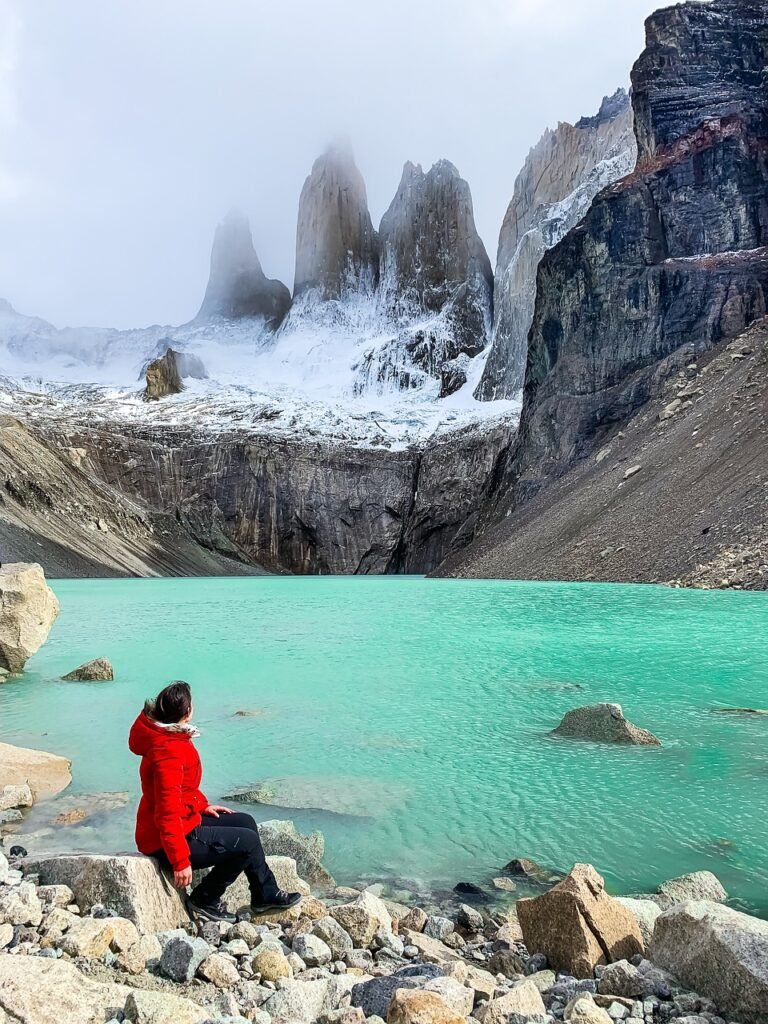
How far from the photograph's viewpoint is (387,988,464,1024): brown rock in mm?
2900

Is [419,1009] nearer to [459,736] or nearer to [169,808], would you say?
[169,808]

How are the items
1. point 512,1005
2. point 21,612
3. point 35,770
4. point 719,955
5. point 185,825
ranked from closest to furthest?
point 512,1005 → point 719,955 → point 185,825 → point 35,770 → point 21,612

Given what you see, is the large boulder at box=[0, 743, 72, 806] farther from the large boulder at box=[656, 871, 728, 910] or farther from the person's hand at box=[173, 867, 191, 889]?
the large boulder at box=[656, 871, 728, 910]

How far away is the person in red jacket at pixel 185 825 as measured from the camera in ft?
14.1

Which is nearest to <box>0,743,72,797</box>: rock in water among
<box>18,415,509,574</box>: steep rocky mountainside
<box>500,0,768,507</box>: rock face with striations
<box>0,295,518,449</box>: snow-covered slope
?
<box>500,0,768,507</box>: rock face with striations

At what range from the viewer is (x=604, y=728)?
28.6 ft

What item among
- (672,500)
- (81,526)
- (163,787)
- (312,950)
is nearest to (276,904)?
(312,950)

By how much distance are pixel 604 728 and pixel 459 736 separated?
5.49ft

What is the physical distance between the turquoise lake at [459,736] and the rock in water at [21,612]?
1.81 ft

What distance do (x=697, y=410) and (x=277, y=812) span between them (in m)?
41.6

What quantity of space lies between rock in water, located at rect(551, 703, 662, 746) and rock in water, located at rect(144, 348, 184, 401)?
327 ft

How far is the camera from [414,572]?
85750mm

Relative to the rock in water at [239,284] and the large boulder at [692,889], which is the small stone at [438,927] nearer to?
the large boulder at [692,889]

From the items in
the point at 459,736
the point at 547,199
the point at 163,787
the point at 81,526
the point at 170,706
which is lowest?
the point at 81,526
